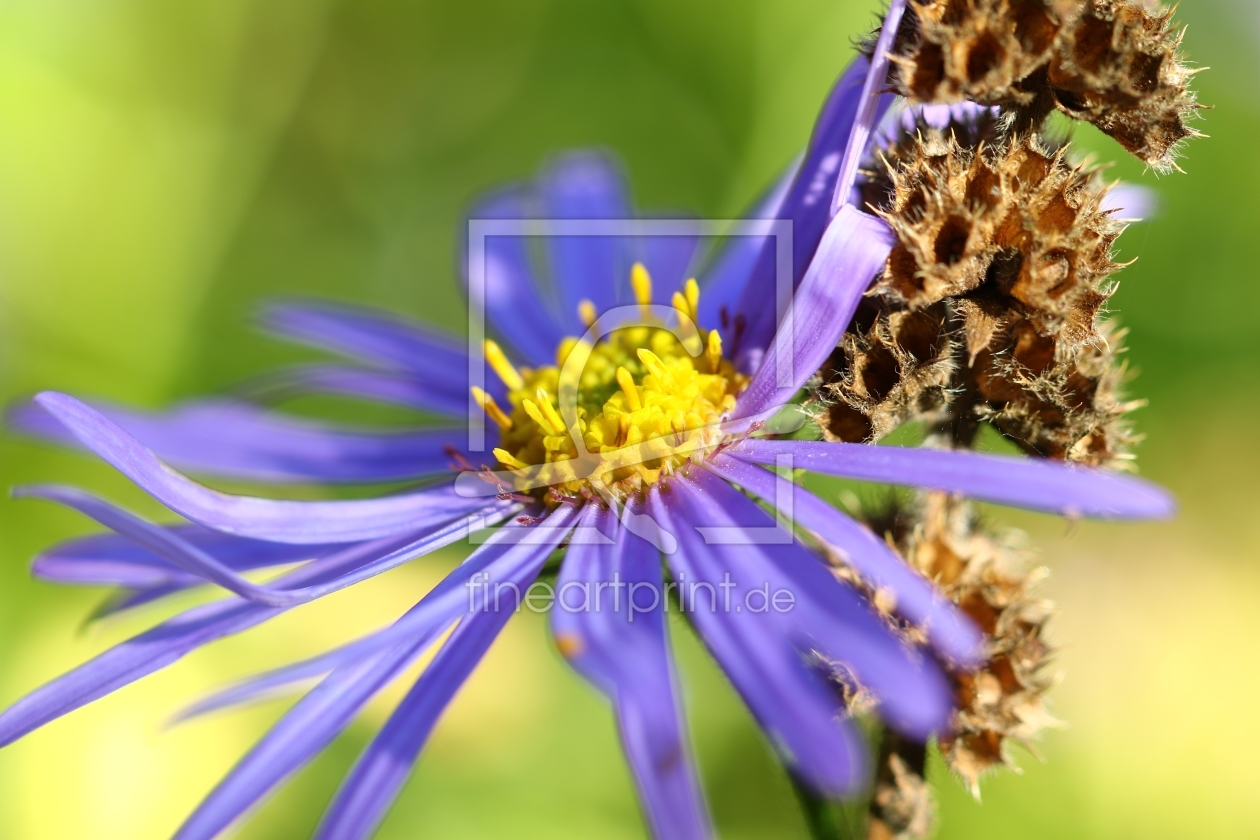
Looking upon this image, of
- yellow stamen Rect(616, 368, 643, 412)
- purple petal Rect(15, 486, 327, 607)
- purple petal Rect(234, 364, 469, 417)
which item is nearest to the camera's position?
purple petal Rect(15, 486, 327, 607)

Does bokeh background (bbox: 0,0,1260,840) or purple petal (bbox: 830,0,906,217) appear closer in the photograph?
purple petal (bbox: 830,0,906,217)

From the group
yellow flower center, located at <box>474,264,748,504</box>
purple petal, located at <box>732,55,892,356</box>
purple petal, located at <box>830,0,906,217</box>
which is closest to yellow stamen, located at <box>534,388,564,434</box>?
yellow flower center, located at <box>474,264,748,504</box>

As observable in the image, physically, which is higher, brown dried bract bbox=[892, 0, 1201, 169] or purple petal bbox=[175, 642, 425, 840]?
brown dried bract bbox=[892, 0, 1201, 169]

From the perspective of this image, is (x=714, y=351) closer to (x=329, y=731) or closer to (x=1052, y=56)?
(x=1052, y=56)

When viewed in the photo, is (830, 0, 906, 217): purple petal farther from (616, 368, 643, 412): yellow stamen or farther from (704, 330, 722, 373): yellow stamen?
(616, 368, 643, 412): yellow stamen

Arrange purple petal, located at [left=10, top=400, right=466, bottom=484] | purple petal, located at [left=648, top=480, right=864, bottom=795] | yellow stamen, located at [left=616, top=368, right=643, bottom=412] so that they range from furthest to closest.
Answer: purple petal, located at [left=10, top=400, right=466, bottom=484] < yellow stamen, located at [left=616, top=368, right=643, bottom=412] < purple petal, located at [left=648, top=480, right=864, bottom=795]

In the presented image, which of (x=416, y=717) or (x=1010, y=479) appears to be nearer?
(x=1010, y=479)

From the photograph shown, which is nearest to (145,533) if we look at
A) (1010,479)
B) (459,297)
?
(1010,479)
